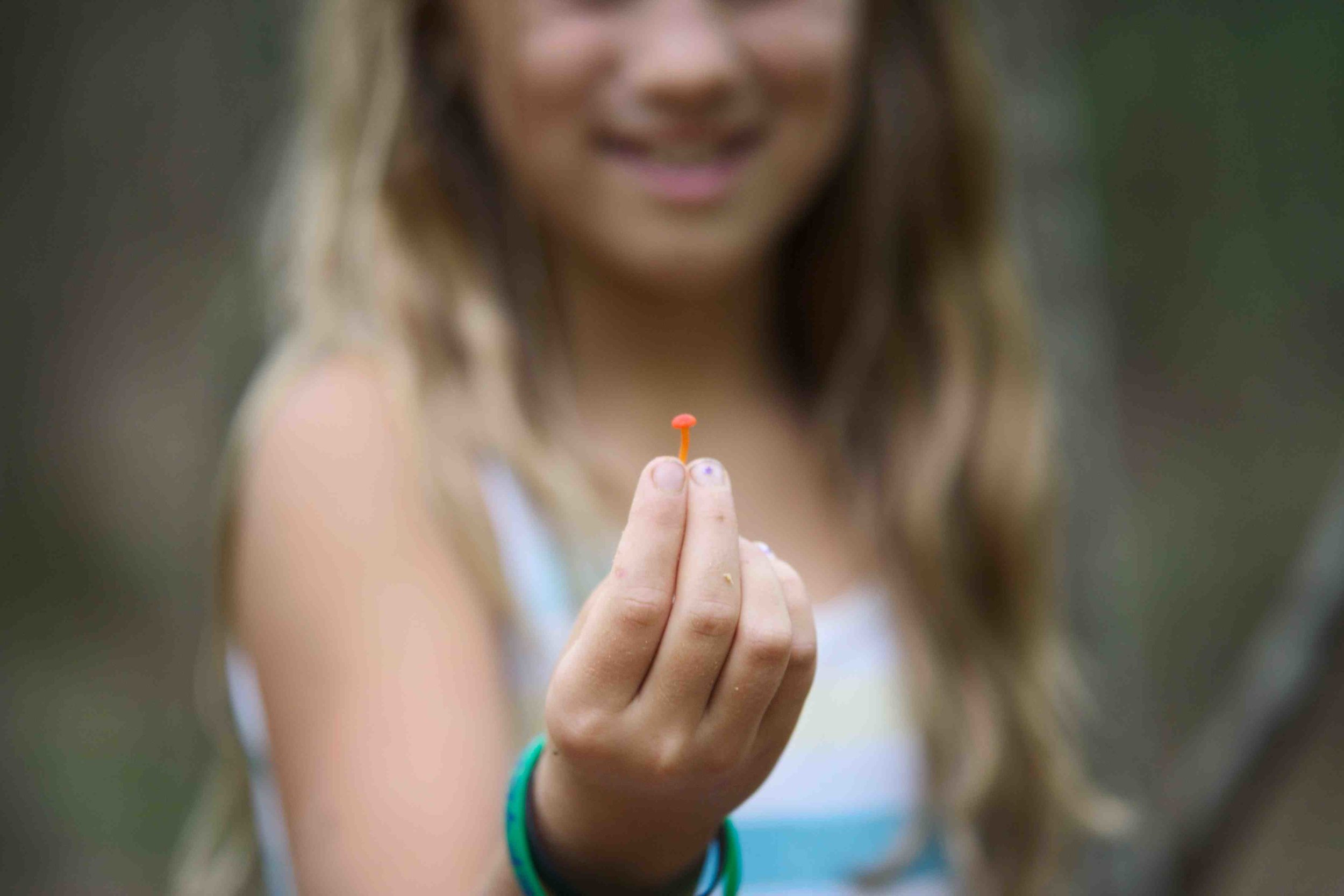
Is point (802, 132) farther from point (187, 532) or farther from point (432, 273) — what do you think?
point (187, 532)

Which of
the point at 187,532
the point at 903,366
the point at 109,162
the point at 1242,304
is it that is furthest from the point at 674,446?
the point at 1242,304

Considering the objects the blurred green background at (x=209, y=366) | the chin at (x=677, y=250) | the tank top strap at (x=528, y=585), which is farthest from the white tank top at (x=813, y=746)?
the blurred green background at (x=209, y=366)

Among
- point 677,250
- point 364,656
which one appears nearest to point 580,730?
point 364,656

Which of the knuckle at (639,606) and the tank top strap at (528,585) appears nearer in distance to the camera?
the knuckle at (639,606)

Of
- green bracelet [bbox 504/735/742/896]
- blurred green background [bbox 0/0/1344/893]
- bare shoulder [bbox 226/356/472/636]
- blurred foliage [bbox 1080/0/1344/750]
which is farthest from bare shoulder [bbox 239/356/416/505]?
blurred foliage [bbox 1080/0/1344/750]

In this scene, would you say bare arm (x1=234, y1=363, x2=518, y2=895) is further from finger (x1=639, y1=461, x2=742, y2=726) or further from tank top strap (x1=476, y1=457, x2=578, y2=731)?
finger (x1=639, y1=461, x2=742, y2=726)

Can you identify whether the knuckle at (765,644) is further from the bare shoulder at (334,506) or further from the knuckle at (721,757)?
the bare shoulder at (334,506)
